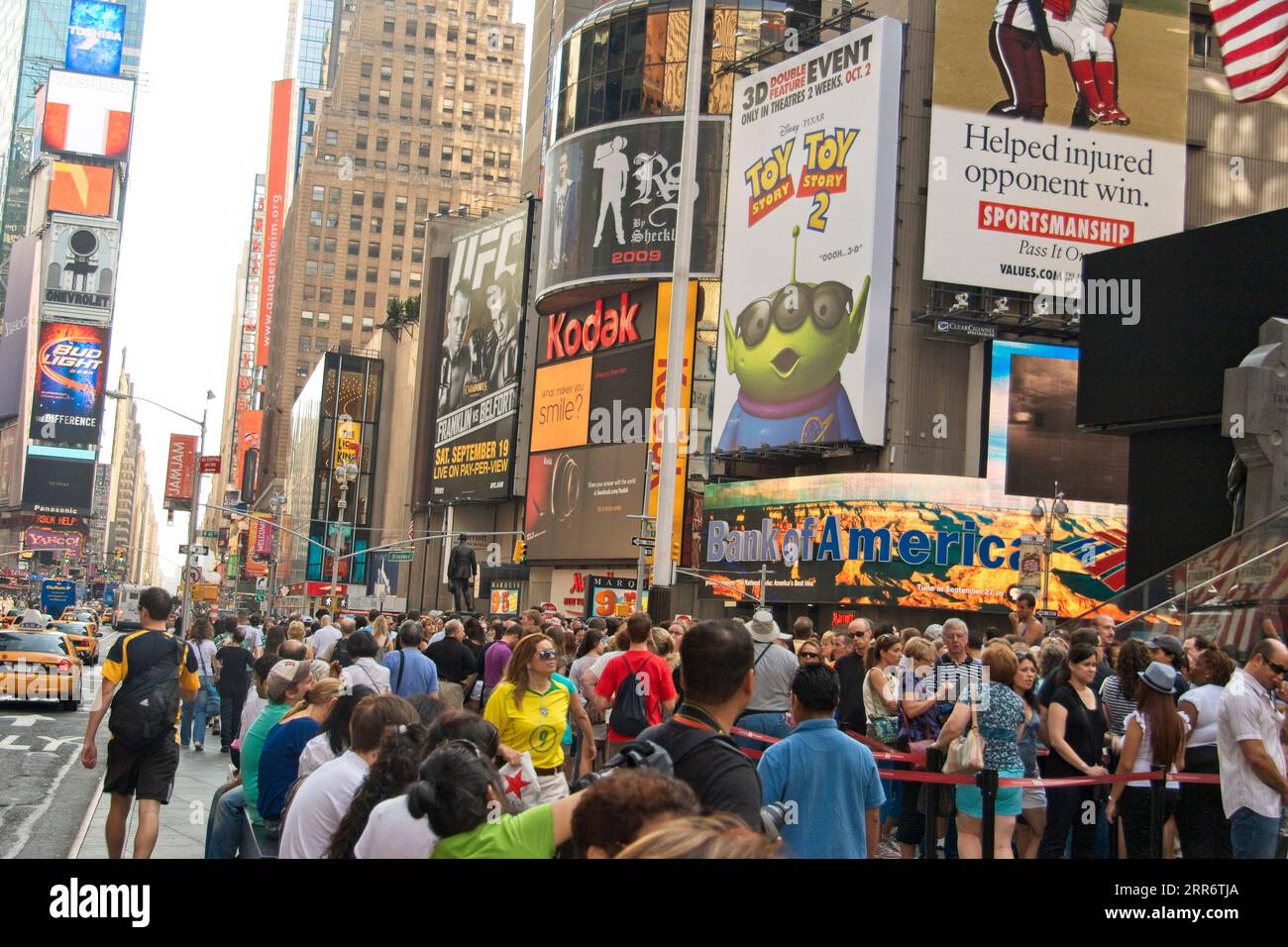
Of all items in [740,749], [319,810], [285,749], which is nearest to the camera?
[319,810]

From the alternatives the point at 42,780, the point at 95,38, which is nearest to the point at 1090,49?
the point at 42,780

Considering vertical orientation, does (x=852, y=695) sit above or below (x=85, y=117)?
below

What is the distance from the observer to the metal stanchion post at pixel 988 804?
30.4ft

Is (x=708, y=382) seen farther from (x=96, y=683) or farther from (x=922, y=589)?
(x=96, y=683)

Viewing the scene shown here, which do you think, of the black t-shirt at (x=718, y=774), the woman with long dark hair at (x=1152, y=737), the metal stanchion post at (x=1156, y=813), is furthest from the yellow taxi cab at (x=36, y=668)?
the black t-shirt at (x=718, y=774)

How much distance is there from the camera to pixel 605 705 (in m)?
11.3

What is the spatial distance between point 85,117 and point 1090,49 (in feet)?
531

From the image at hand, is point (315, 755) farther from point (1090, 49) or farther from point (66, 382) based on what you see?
point (66, 382)

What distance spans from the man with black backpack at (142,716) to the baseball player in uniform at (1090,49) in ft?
155

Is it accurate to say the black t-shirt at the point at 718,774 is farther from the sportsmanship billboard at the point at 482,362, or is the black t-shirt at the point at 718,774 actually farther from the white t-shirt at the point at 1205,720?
the sportsmanship billboard at the point at 482,362

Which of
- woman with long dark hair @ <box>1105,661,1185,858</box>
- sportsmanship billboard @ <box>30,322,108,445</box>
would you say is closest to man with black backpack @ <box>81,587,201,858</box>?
woman with long dark hair @ <box>1105,661,1185,858</box>

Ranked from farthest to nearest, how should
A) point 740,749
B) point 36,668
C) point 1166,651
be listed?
point 36,668, point 1166,651, point 740,749

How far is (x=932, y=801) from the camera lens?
1019cm

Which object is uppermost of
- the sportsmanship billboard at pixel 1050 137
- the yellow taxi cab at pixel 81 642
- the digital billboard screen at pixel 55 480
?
the sportsmanship billboard at pixel 1050 137
